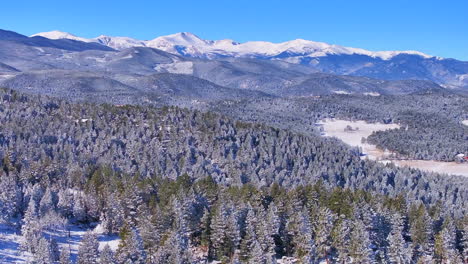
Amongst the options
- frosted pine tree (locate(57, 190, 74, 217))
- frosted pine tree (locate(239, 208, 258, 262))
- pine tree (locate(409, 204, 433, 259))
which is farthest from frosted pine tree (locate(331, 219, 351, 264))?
frosted pine tree (locate(57, 190, 74, 217))

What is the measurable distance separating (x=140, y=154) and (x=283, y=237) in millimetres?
100062

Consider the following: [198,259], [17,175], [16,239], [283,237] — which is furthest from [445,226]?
[17,175]

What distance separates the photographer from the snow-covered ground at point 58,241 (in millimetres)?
94875

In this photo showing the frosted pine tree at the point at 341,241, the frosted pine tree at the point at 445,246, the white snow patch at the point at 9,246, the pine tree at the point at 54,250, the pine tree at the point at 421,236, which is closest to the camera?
the pine tree at the point at 54,250

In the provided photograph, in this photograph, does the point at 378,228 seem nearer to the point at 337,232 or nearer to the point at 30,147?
the point at 337,232

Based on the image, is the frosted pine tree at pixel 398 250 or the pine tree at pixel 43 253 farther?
the frosted pine tree at pixel 398 250

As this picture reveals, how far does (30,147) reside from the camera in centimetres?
17850

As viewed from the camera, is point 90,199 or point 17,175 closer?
point 90,199

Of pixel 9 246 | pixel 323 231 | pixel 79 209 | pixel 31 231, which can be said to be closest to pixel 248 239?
pixel 323 231

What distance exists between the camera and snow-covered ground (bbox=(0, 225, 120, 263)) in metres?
94.9

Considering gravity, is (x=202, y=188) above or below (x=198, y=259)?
above

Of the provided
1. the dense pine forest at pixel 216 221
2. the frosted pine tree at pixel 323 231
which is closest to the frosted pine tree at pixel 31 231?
the dense pine forest at pixel 216 221

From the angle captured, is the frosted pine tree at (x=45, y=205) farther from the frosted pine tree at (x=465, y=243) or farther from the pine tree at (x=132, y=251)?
the frosted pine tree at (x=465, y=243)

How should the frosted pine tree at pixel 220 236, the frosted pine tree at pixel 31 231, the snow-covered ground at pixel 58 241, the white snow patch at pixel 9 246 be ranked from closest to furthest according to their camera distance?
the white snow patch at pixel 9 246, the snow-covered ground at pixel 58 241, the frosted pine tree at pixel 31 231, the frosted pine tree at pixel 220 236
